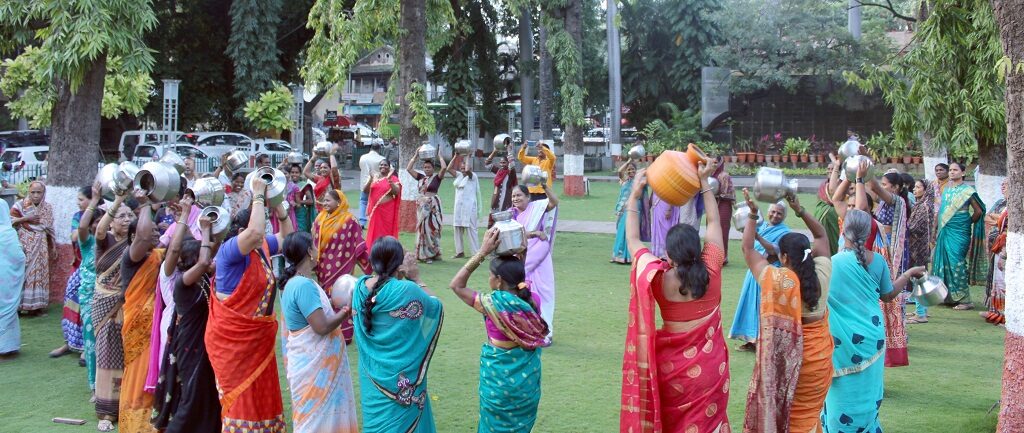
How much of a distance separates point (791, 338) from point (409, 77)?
12.6 metres

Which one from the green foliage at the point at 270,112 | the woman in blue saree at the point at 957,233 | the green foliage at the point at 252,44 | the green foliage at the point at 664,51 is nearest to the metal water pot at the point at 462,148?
the woman in blue saree at the point at 957,233

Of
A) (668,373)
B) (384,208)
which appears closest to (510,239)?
→ (668,373)

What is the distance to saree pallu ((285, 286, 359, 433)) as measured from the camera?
17.4ft

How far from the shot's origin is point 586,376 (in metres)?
7.83

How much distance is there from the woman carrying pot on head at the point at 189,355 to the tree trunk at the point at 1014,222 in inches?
186

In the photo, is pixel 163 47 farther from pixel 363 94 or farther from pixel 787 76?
pixel 363 94

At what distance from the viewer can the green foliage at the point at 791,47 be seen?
31500mm

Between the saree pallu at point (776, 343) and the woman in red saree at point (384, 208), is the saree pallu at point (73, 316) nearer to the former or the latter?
the woman in red saree at point (384, 208)

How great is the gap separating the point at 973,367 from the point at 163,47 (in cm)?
2962

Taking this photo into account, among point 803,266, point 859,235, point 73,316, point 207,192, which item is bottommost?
point 73,316

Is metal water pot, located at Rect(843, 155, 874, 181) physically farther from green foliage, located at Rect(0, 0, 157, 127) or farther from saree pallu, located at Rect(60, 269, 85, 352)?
green foliage, located at Rect(0, 0, 157, 127)

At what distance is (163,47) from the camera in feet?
106

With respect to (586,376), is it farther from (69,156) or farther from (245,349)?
(69,156)

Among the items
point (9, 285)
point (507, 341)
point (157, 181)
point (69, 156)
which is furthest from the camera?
point (69, 156)
